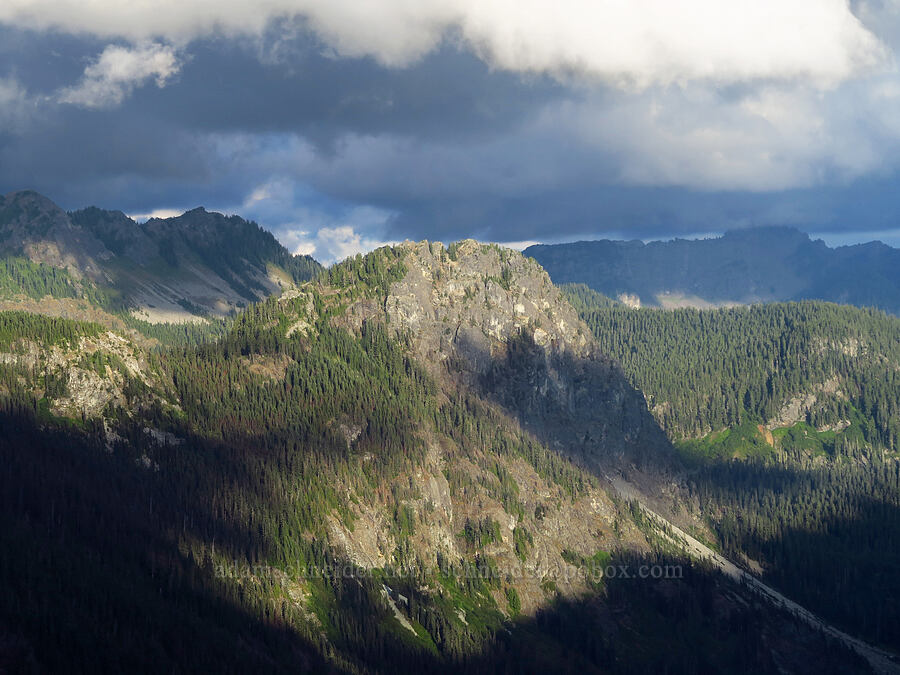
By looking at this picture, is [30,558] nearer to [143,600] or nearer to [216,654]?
[143,600]

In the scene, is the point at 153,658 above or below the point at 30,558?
below

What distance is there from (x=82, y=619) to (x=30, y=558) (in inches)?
765

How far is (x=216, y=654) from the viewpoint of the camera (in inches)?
7712

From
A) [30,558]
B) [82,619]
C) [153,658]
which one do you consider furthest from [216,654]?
[30,558]

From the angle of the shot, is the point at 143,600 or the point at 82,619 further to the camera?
the point at 143,600

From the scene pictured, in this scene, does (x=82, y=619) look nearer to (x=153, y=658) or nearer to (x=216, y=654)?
(x=153, y=658)

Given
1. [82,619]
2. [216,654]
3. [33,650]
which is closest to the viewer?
[33,650]

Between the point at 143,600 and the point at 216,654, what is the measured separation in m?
18.2

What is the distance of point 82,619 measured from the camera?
18138cm

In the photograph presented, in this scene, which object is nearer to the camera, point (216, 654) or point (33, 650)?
point (33, 650)

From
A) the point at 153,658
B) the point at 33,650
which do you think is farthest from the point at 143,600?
the point at 33,650

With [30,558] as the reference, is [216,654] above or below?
below

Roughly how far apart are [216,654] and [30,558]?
1598 inches

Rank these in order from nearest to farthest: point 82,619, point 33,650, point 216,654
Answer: point 33,650, point 82,619, point 216,654
